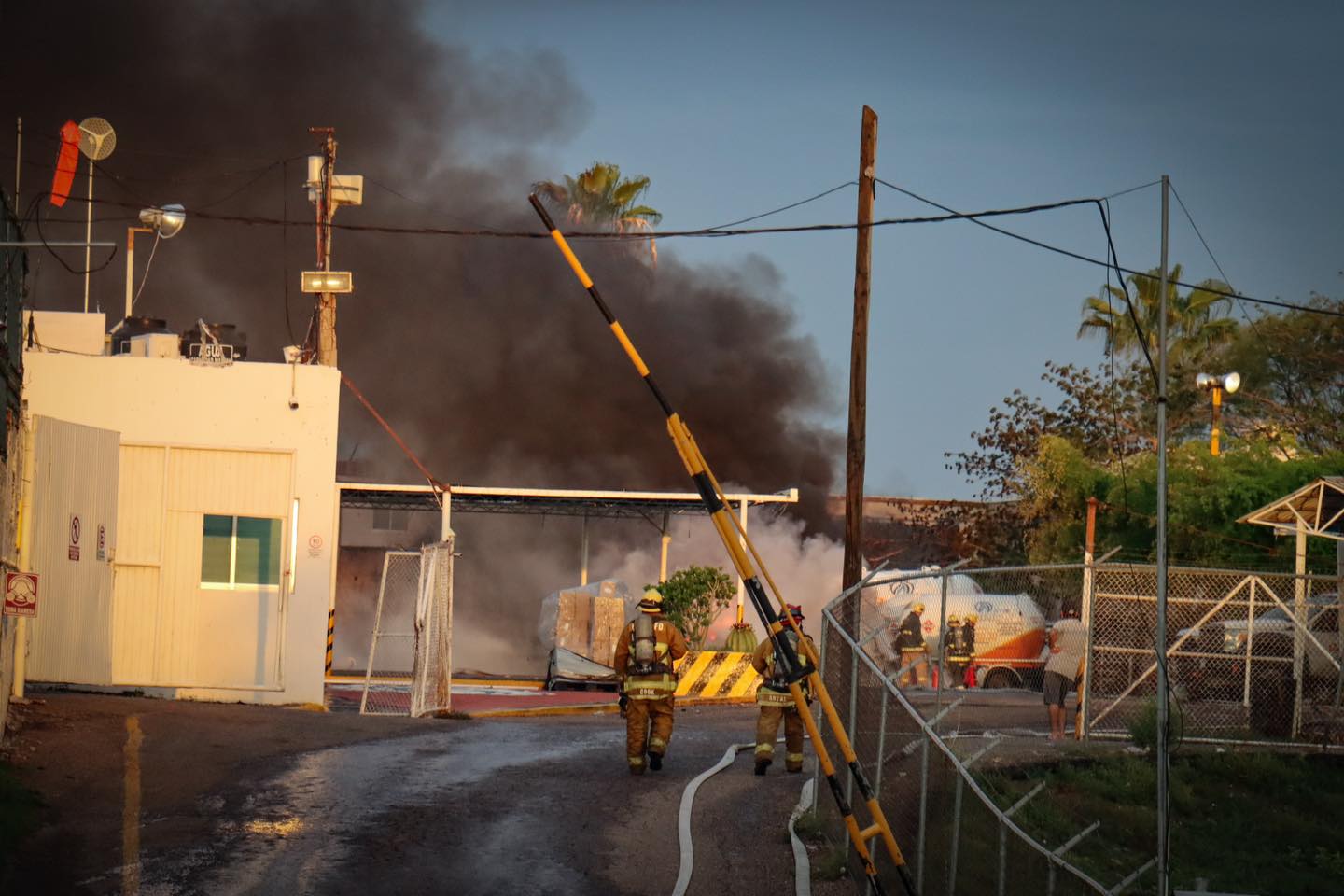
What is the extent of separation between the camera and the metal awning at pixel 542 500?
27.6 m

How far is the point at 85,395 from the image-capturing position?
1897 cm

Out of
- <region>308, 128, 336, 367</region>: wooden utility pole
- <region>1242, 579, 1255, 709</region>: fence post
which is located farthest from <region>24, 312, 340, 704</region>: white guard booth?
<region>1242, 579, 1255, 709</region>: fence post

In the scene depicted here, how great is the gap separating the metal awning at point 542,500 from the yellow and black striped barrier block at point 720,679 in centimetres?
286

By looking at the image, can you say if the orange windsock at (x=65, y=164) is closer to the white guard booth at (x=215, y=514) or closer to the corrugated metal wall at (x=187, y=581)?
the white guard booth at (x=215, y=514)

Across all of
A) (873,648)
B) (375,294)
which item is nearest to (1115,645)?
(873,648)

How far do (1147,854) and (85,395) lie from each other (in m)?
12.8

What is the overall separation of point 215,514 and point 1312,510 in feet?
43.6

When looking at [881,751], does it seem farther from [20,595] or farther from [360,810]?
[20,595]

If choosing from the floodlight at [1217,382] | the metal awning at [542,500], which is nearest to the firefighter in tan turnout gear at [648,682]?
the floodlight at [1217,382]

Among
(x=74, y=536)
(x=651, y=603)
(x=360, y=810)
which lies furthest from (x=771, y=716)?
(x=74, y=536)

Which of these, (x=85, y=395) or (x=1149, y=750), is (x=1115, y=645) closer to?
(x=1149, y=750)

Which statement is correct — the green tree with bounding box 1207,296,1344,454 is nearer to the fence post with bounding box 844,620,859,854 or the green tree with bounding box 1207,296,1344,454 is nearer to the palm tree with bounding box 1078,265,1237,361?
the palm tree with bounding box 1078,265,1237,361

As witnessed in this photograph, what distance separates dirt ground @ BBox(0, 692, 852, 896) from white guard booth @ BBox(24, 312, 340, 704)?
2868 millimetres

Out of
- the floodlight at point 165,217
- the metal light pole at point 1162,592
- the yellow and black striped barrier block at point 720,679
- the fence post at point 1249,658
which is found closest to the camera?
the metal light pole at point 1162,592
